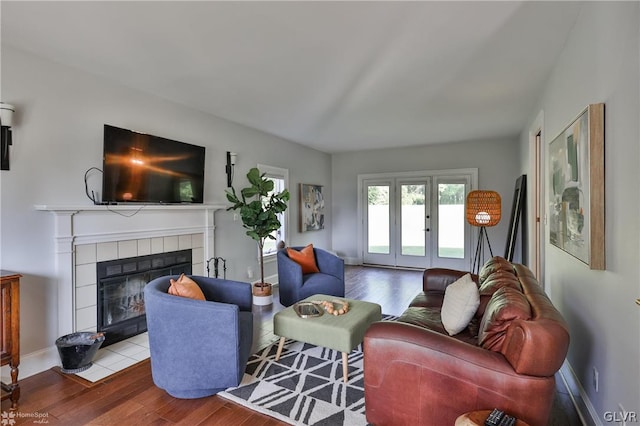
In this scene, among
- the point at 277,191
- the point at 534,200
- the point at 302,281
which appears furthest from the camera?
the point at 277,191

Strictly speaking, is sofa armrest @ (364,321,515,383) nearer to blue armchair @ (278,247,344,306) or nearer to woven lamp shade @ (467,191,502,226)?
blue armchair @ (278,247,344,306)

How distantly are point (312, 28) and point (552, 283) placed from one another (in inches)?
115

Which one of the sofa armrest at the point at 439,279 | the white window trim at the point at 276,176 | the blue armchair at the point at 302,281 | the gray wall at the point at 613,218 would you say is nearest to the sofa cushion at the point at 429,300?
the sofa armrest at the point at 439,279

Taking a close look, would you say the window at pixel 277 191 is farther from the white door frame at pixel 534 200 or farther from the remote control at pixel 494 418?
the remote control at pixel 494 418

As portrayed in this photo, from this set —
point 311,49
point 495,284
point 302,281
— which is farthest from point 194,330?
point 311,49

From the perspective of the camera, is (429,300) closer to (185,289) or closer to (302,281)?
(302,281)

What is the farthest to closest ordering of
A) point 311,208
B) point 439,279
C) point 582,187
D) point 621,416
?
point 311,208
point 439,279
point 582,187
point 621,416

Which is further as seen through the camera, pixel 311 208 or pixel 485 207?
pixel 311 208

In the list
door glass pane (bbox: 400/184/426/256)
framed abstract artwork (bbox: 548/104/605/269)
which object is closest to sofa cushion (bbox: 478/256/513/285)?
framed abstract artwork (bbox: 548/104/605/269)

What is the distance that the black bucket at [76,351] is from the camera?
2.55m

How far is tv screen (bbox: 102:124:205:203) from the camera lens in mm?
3068

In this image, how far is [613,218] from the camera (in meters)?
1.56

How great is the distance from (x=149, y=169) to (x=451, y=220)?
5216 millimetres

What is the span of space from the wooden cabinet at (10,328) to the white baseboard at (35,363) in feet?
1.06
